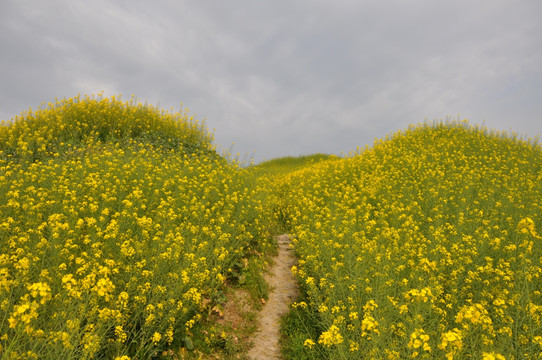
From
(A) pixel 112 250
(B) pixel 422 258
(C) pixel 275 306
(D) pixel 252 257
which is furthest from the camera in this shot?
(D) pixel 252 257

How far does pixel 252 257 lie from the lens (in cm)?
766

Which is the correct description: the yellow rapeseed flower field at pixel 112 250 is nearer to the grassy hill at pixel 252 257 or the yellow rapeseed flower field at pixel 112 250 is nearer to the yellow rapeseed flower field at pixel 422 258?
the grassy hill at pixel 252 257

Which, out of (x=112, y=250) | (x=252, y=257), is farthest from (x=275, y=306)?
(x=112, y=250)

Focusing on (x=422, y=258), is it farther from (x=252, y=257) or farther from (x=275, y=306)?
(x=252, y=257)

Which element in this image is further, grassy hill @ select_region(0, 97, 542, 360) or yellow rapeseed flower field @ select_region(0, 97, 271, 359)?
grassy hill @ select_region(0, 97, 542, 360)

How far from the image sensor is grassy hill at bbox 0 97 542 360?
385 cm

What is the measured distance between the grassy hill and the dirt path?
224 millimetres

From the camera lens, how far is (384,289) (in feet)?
16.8

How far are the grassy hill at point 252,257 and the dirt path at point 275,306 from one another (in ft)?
0.73

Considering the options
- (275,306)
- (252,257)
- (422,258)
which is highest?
(422,258)

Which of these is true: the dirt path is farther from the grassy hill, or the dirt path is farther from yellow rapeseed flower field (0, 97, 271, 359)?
yellow rapeseed flower field (0, 97, 271, 359)

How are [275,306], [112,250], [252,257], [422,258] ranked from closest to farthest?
1. [112,250]
2. [422,258]
3. [275,306]
4. [252,257]

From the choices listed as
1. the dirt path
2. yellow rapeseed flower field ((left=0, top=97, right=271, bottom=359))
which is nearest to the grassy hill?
yellow rapeseed flower field ((left=0, top=97, right=271, bottom=359))

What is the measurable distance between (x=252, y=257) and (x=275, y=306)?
4.44 ft
